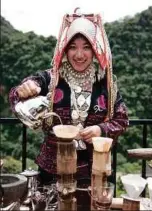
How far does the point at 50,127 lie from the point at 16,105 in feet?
0.88

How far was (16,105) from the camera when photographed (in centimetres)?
221

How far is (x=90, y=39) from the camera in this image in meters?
2.30

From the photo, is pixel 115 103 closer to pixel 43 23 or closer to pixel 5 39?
pixel 43 23

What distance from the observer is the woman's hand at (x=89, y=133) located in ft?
7.17

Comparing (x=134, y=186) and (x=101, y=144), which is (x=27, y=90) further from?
(x=134, y=186)

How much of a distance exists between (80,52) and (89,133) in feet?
1.40

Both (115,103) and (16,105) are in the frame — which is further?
(115,103)

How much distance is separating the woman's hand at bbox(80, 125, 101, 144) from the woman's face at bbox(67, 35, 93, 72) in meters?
0.34

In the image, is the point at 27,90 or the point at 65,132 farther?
the point at 27,90

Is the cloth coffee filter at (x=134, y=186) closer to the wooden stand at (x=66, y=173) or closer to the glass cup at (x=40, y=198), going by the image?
the wooden stand at (x=66, y=173)

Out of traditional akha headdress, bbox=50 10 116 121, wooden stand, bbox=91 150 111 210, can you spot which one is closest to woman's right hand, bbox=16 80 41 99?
traditional akha headdress, bbox=50 10 116 121

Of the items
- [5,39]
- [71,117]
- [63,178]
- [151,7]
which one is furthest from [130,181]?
[5,39]

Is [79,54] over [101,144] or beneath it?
over

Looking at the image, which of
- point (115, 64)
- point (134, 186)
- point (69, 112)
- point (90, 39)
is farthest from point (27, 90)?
point (115, 64)
